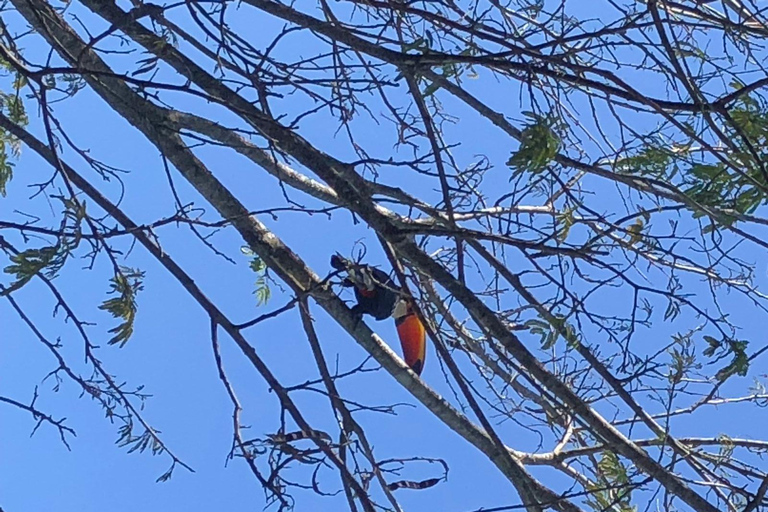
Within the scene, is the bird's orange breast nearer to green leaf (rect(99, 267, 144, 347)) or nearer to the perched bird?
the perched bird

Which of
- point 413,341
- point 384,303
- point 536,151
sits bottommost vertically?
point 536,151

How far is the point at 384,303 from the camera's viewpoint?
186 centimetres

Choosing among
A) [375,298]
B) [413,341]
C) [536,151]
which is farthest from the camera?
[413,341]

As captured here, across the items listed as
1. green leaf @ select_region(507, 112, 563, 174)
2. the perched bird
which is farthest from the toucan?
green leaf @ select_region(507, 112, 563, 174)

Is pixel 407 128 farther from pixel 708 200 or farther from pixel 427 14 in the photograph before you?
pixel 708 200

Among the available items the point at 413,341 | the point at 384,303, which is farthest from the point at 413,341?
the point at 384,303

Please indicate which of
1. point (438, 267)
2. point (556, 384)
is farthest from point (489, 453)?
point (438, 267)

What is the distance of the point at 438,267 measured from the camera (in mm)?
1626

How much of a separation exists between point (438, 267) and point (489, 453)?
17.0 inches

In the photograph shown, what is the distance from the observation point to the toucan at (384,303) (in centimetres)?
163

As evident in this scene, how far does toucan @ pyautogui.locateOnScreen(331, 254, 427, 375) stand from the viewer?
1.63m

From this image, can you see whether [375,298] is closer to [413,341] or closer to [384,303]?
[384,303]

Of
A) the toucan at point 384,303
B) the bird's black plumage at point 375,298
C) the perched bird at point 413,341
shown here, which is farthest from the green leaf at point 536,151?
the perched bird at point 413,341

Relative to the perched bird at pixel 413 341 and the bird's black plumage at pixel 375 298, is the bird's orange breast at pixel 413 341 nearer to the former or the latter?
the perched bird at pixel 413 341
